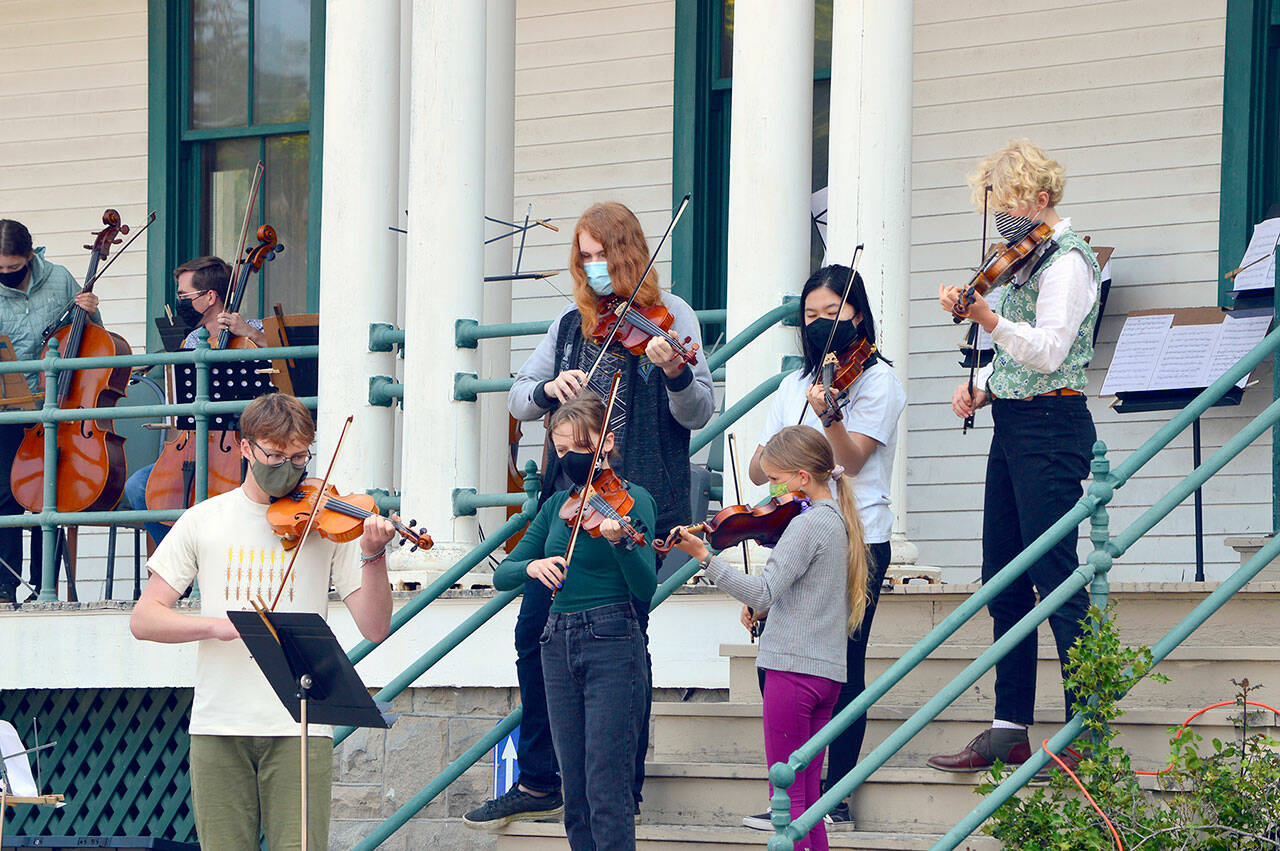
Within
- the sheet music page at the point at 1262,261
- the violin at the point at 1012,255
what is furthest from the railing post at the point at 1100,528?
the sheet music page at the point at 1262,261

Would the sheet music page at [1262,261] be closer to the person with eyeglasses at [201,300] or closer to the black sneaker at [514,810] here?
the black sneaker at [514,810]

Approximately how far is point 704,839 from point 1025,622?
121cm

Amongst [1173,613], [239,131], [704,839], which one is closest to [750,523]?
[704,839]

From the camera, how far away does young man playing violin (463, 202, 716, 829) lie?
518 cm

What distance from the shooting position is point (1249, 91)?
800 centimetres

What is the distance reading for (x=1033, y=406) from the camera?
17.0 feet

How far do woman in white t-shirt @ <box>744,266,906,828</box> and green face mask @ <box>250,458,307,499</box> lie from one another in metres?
1.44

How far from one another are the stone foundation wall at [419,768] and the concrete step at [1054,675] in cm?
108

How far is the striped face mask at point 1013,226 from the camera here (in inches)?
202

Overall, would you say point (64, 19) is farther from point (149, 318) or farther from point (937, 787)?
point (937, 787)

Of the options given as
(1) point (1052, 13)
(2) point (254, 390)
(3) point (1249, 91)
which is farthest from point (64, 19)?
(3) point (1249, 91)

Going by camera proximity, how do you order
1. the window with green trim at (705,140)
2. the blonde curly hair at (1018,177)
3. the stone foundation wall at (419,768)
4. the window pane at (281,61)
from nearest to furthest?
1. the blonde curly hair at (1018,177)
2. the stone foundation wall at (419,768)
3. the window with green trim at (705,140)
4. the window pane at (281,61)

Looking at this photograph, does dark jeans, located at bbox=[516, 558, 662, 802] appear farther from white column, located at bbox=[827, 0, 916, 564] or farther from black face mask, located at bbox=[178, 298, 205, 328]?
black face mask, located at bbox=[178, 298, 205, 328]

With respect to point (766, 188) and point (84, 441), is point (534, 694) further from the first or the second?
point (84, 441)
